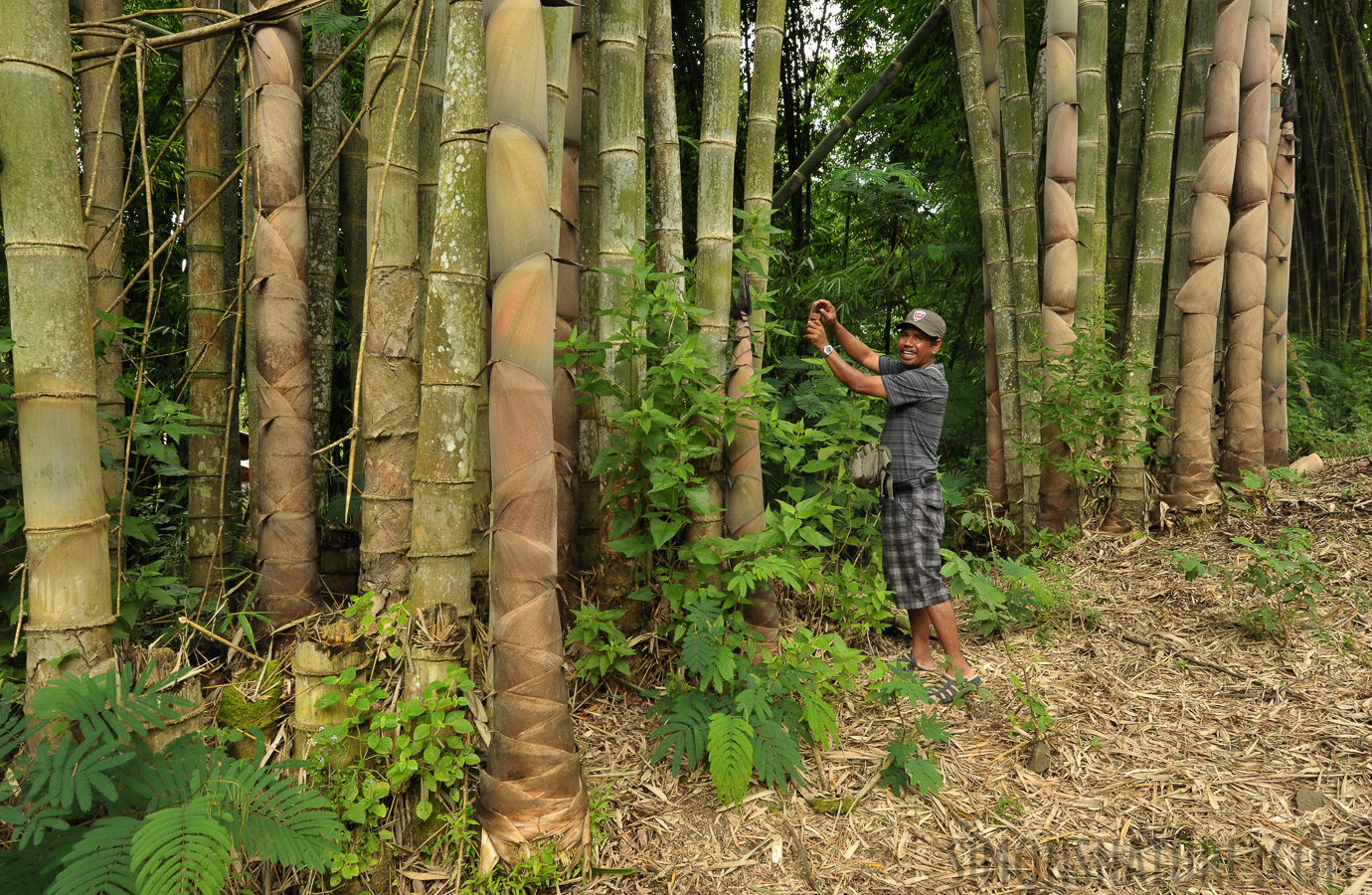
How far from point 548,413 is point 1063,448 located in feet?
9.54

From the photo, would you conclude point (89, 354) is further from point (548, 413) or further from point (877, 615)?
point (877, 615)

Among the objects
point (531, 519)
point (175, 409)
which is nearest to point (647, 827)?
point (531, 519)

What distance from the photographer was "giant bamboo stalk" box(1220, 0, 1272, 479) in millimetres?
3662

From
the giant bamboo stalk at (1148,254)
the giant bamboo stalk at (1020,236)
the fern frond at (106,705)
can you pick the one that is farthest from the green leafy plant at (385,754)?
the giant bamboo stalk at (1148,254)

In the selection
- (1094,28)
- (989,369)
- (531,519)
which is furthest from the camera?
(989,369)

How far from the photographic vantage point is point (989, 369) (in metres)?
3.99

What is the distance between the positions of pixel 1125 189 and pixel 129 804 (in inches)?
185

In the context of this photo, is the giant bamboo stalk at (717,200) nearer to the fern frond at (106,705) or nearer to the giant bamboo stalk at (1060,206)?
the fern frond at (106,705)

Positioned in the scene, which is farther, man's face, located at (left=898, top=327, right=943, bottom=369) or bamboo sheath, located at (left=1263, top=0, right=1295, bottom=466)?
bamboo sheath, located at (left=1263, top=0, right=1295, bottom=466)

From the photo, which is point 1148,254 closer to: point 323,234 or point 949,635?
point 949,635

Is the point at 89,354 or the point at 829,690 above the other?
the point at 89,354

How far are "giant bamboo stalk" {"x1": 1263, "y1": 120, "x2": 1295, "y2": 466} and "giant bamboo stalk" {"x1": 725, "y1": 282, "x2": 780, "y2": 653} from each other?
11.1 ft

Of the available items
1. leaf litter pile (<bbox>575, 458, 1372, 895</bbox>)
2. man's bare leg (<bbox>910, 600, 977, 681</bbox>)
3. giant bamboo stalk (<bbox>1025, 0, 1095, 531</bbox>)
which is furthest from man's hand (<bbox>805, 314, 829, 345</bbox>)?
giant bamboo stalk (<bbox>1025, 0, 1095, 531</bbox>)

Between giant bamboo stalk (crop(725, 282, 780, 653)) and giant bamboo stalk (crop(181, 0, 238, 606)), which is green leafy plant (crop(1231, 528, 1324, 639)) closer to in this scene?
giant bamboo stalk (crop(725, 282, 780, 653))
